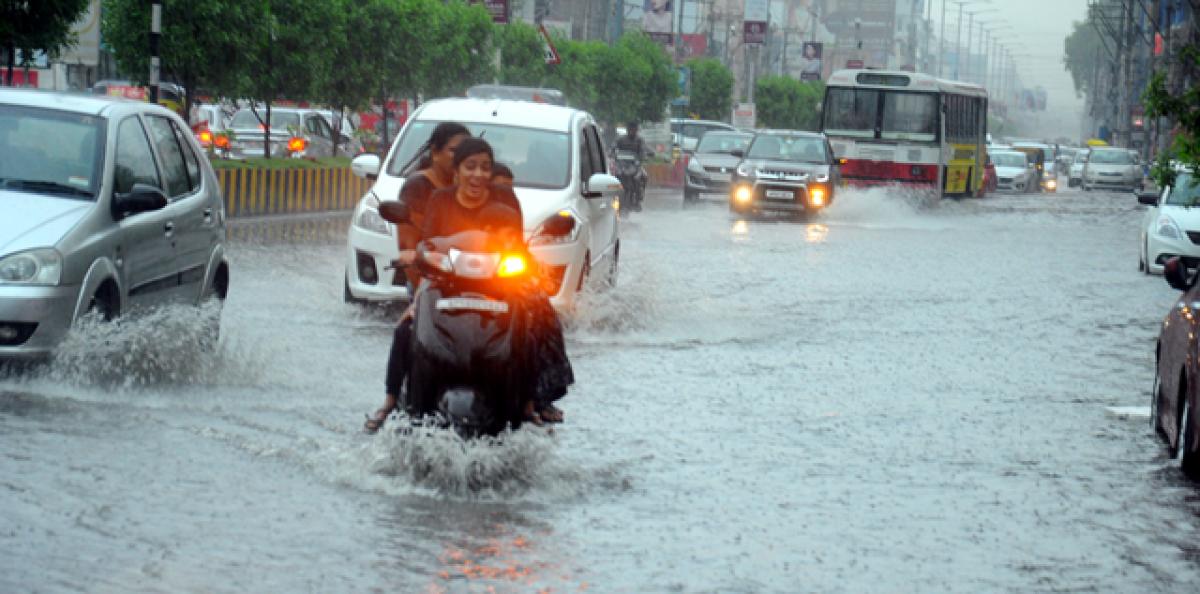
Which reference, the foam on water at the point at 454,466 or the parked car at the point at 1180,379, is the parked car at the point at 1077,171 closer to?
the parked car at the point at 1180,379

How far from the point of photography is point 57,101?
11336 millimetres

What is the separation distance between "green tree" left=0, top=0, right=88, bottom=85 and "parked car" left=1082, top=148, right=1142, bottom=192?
52.0 metres

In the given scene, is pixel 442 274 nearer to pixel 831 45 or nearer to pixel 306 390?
pixel 306 390

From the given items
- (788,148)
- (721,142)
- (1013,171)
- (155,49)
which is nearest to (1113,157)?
(1013,171)

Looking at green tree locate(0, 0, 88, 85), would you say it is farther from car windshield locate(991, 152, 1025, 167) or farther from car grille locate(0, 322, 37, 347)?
car windshield locate(991, 152, 1025, 167)

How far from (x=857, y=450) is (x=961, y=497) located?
1.30 metres

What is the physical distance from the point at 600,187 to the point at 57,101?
5.18 meters

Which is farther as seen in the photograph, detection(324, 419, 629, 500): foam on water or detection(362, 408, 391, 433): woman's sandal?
detection(362, 408, 391, 433): woman's sandal

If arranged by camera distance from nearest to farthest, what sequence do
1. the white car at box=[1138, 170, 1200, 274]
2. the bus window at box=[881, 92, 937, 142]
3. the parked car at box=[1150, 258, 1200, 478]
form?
1. the parked car at box=[1150, 258, 1200, 478]
2. the white car at box=[1138, 170, 1200, 274]
3. the bus window at box=[881, 92, 937, 142]

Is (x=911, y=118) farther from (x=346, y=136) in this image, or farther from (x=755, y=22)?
(x=755, y=22)

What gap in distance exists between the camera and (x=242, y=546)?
6.96 metres

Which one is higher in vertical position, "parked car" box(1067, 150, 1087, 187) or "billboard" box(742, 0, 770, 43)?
"billboard" box(742, 0, 770, 43)

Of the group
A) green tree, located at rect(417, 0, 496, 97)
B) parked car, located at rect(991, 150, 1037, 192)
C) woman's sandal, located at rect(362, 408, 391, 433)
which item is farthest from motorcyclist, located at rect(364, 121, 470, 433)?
parked car, located at rect(991, 150, 1037, 192)

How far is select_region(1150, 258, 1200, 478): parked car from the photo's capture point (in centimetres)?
934
